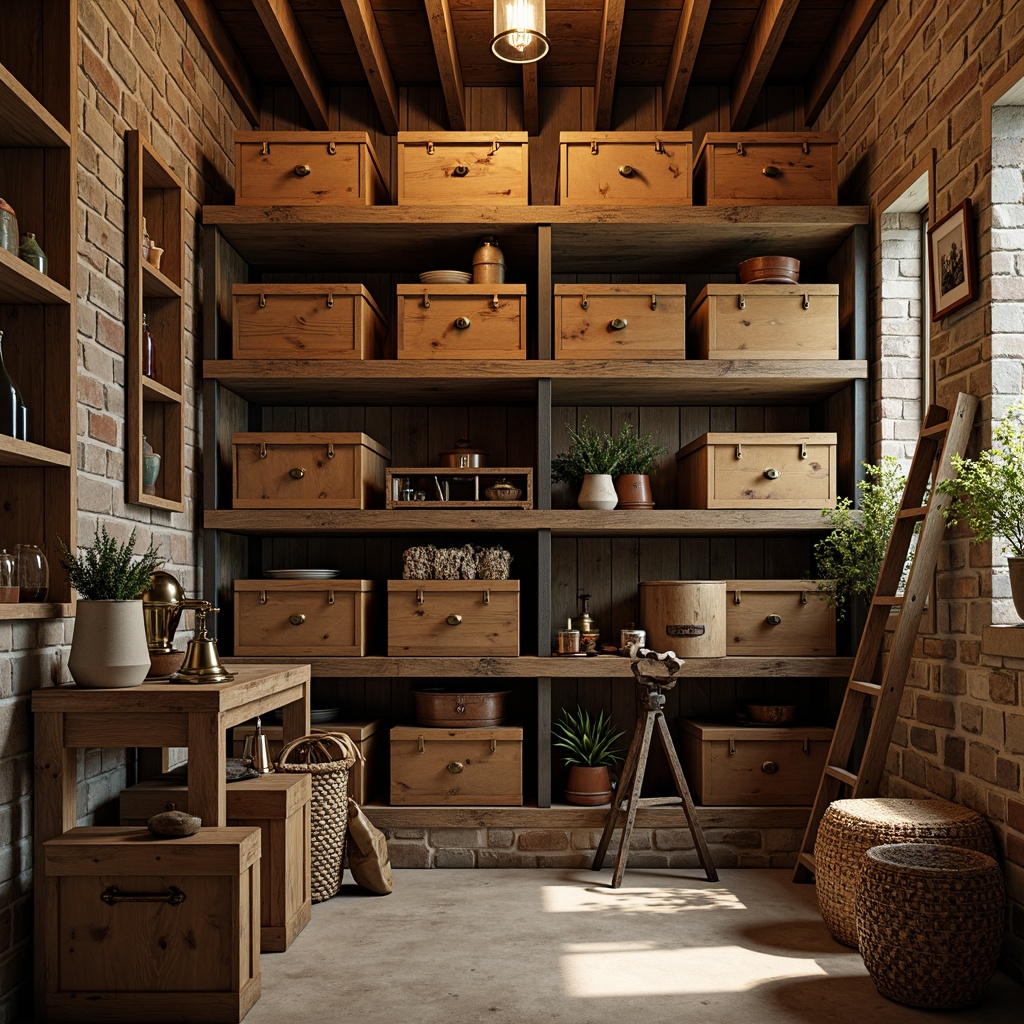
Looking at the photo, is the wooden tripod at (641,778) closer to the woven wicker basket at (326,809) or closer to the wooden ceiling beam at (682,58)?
the woven wicker basket at (326,809)

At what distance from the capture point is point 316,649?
3.95m

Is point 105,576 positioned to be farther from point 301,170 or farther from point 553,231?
point 553,231

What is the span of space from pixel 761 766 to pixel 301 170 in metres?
2.97

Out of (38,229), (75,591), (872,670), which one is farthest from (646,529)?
(38,229)

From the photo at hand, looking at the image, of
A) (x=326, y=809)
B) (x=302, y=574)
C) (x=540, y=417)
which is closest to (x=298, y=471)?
(x=302, y=574)

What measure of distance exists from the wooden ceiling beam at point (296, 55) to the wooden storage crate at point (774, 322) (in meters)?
1.89

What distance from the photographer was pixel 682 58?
13.3 feet

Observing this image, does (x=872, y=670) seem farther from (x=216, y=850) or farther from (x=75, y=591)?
(x=75, y=591)

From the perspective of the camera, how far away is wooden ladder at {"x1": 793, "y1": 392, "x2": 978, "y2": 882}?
123 inches

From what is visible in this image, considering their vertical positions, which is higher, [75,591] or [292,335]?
[292,335]

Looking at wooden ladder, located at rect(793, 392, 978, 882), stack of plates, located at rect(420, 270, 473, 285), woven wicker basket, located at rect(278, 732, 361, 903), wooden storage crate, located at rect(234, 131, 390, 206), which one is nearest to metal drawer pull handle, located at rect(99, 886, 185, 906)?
woven wicker basket, located at rect(278, 732, 361, 903)

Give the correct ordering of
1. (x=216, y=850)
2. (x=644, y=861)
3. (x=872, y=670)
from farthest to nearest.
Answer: (x=644, y=861)
(x=872, y=670)
(x=216, y=850)

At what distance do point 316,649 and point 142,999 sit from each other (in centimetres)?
169

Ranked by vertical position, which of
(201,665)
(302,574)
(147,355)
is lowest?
(201,665)
